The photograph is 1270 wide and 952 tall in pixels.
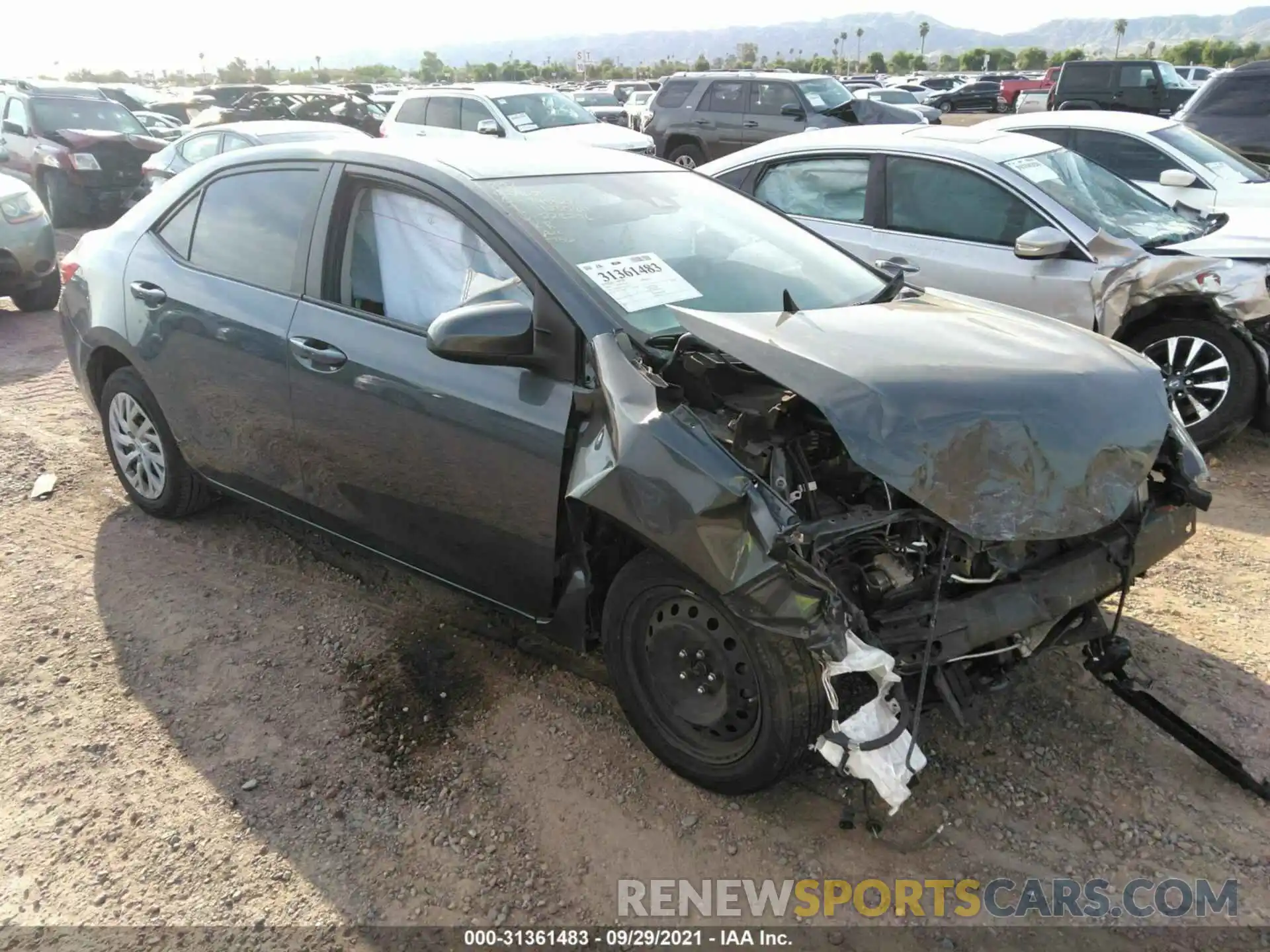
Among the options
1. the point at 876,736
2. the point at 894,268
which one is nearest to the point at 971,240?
the point at 894,268

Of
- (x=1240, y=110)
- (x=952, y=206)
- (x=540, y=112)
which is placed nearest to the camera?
(x=952, y=206)

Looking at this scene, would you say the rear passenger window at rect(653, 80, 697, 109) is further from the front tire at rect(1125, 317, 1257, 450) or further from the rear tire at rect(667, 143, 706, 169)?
the front tire at rect(1125, 317, 1257, 450)

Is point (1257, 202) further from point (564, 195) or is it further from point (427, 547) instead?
point (427, 547)

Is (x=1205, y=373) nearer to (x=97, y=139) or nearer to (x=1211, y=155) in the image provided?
(x=1211, y=155)

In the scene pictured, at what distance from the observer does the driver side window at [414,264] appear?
3.08 m

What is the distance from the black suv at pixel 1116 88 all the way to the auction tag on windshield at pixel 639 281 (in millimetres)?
16181

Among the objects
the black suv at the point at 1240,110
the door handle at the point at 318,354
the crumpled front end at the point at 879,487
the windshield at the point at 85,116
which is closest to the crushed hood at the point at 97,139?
the windshield at the point at 85,116

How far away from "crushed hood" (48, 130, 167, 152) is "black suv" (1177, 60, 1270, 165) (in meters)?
13.0

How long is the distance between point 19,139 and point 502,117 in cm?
655

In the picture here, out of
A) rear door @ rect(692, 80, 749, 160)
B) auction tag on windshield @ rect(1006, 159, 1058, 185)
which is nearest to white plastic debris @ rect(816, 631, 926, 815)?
auction tag on windshield @ rect(1006, 159, 1058, 185)

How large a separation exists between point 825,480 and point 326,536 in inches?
80.3

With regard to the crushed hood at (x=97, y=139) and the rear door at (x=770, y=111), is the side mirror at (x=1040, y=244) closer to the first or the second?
the rear door at (x=770, y=111)

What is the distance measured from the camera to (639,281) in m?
3.03

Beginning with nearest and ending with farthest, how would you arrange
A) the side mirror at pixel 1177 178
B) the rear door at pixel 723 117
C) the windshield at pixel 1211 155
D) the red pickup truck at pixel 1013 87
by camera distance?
the side mirror at pixel 1177 178 → the windshield at pixel 1211 155 → the rear door at pixel 723 117 → the red pickup truck at pixel 1013 87
